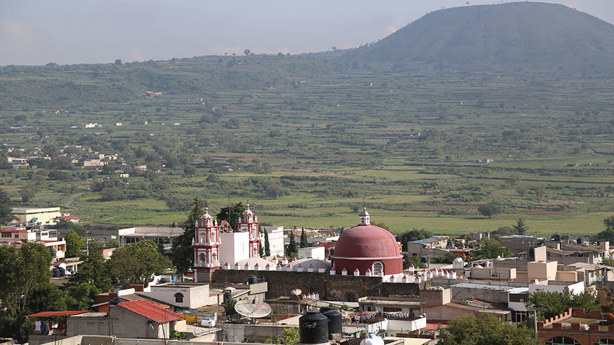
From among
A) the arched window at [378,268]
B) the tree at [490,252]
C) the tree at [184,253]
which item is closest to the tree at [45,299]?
the arched window at [378,268]

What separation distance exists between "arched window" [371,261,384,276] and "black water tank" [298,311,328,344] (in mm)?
24541

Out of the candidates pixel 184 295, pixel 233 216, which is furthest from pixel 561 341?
pixel 233 216

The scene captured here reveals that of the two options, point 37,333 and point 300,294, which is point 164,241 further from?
point 37,333

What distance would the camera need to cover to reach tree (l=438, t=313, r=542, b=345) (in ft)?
111

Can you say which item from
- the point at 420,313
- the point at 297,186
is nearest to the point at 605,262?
the point at 420,313

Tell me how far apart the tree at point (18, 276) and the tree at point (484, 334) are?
22273mm

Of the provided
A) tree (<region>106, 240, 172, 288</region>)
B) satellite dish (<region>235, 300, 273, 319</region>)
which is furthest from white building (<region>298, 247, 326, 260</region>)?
satellite dish (<region>235, 300, 273, 319</region>)

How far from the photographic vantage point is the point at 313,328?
2869cm

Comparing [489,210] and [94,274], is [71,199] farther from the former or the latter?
[94,274]

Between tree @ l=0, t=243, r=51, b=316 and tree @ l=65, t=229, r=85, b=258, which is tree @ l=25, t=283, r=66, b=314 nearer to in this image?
tree @ l=0, t=243, r=51, b=316

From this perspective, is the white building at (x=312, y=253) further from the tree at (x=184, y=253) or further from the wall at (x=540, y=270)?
the wall at (x=540, y=270)

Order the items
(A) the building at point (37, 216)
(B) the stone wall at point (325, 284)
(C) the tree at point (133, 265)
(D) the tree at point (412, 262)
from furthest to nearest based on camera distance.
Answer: (A) the building at point (37, 216), (D) the tree at point (412, 262), (C) the tree at point (133, 265), (B) the stone wall at point (325, 284)

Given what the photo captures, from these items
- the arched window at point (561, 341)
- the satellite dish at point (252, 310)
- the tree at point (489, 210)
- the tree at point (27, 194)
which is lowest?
the tree at point (489, 210)

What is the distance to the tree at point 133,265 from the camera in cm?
5919
